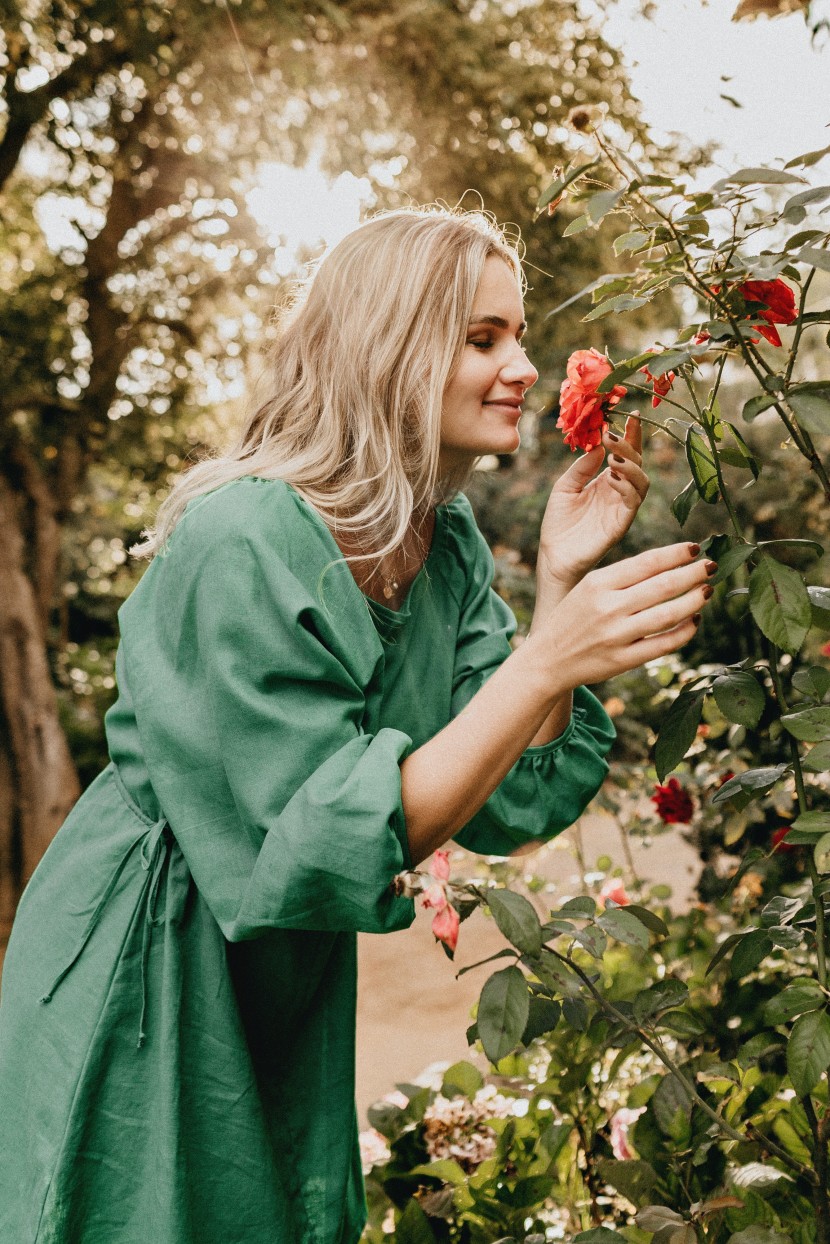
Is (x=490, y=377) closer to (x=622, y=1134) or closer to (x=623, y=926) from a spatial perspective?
(x=623, y=926)

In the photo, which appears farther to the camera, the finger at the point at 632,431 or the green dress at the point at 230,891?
the finger at the point at 632,431

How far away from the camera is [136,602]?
1.35m


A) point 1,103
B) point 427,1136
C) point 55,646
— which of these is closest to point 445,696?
point 427,1136

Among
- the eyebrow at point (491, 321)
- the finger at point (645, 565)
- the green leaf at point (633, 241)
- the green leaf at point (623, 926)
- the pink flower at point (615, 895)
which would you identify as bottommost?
the pink flower at point (615, 895)

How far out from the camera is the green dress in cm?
103

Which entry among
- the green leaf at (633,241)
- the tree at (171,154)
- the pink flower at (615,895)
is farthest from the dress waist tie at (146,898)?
the tree at (171,154)

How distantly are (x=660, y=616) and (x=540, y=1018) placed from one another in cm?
59

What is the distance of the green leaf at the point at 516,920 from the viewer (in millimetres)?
1104

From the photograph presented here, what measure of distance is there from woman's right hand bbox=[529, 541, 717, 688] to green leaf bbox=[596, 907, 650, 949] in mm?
358

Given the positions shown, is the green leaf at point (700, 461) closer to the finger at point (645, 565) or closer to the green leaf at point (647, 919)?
the finger at point (645, 565)

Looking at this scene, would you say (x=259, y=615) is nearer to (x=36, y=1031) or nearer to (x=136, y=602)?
(x=136, y=602)

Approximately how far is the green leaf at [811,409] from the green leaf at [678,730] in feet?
1.12

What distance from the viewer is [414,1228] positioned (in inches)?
66.1

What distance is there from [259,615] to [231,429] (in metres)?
6.25
